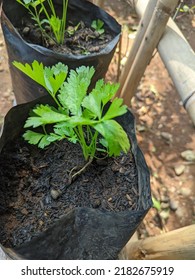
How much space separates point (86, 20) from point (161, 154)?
72 cm

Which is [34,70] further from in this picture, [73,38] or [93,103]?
[73,38]

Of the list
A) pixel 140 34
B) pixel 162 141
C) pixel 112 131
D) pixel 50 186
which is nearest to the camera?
pixel 112 131

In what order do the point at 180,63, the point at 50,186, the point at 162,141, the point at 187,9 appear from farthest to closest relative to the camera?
the point at 187,9, the point at 162,141, the point at 180,63, the point at 50,186

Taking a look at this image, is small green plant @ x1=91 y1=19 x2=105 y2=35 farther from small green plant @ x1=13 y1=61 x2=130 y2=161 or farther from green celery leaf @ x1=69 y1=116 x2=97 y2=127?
green celery leaf @ x1=69 y1=116 x2=97 y2=127

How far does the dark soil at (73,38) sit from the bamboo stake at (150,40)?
14cm

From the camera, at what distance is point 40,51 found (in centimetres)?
117

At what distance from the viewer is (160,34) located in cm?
118

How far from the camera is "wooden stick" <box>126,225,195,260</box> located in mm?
905

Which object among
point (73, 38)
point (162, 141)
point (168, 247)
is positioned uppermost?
point (73, 38)

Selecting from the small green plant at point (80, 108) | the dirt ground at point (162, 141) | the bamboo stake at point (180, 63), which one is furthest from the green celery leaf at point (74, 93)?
the dirt ground at point (162, 141)

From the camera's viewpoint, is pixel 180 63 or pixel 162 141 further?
pixel 162 141

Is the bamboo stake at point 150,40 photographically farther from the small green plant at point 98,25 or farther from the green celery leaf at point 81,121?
the green celery leaf at point 81,121

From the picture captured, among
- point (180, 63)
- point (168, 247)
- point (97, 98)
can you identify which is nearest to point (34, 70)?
point (97, 98)

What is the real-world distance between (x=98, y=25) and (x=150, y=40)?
0.27 metres
